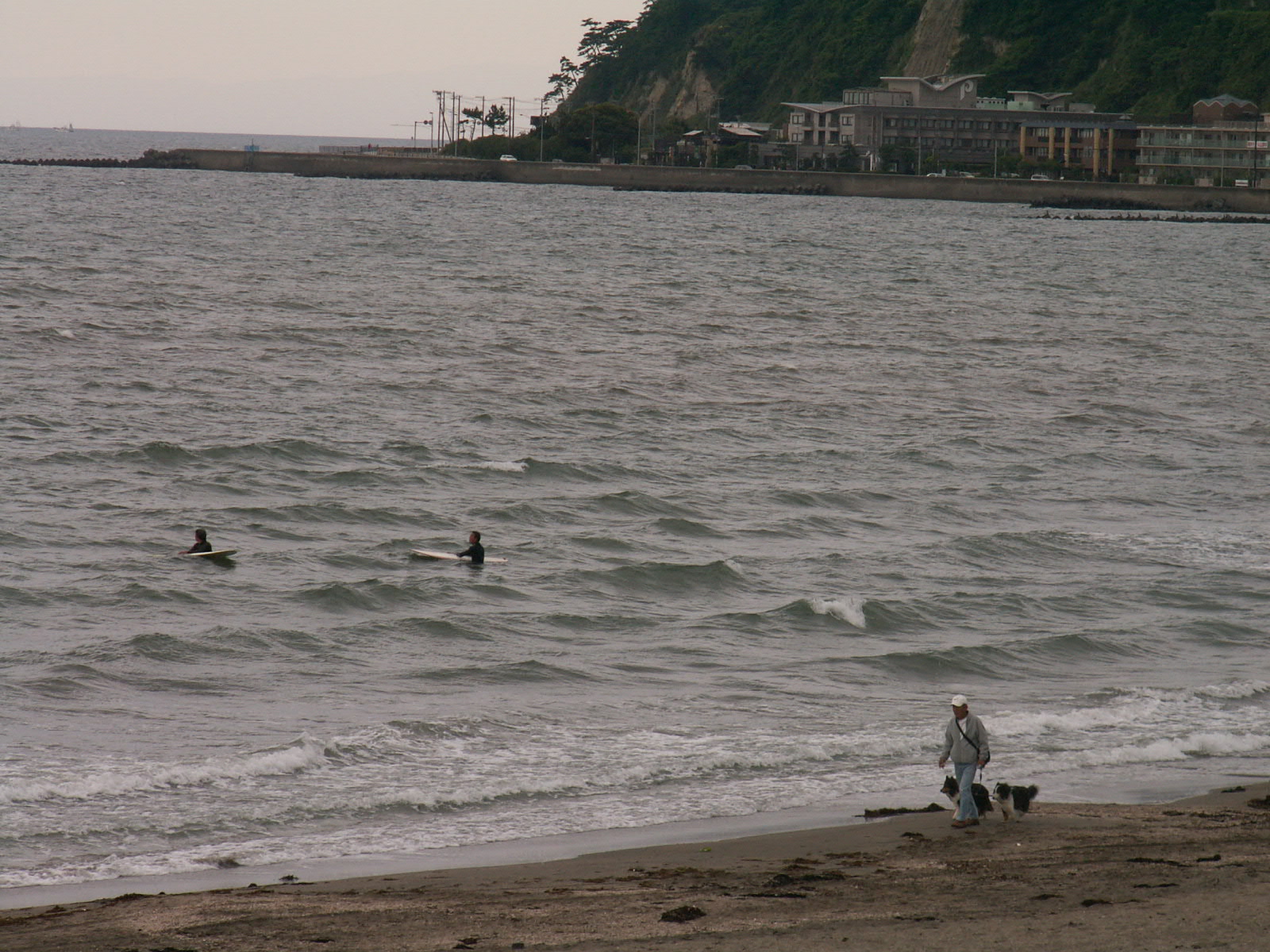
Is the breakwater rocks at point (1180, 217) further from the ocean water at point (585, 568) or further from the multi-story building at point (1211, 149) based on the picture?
the ocean water at point (585, 568)

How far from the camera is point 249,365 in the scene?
1720 inches

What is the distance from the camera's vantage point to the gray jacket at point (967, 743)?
12.9 meters

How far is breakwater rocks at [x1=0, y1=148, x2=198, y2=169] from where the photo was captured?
7392 inches

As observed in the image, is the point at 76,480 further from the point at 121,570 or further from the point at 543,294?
the point at 543,294

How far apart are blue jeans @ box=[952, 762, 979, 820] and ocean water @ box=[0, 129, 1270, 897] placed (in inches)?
48.5

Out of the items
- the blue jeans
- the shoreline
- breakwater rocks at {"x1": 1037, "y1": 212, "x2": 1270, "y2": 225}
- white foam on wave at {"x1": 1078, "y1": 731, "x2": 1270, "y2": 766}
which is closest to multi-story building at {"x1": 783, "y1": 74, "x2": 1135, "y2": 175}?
breakwater rocks at {"x1": 1037, "y1": 212, "x2": 1270, "y2": 225}

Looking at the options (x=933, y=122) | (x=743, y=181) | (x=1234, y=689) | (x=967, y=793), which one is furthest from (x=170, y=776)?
(x=933, y=122)

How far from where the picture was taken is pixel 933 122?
563 feet

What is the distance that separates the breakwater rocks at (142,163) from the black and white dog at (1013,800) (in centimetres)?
19315

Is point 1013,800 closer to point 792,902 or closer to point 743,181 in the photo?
point 792,902

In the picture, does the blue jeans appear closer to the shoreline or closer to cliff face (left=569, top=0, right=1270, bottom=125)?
the shoreline

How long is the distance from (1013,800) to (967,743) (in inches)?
27.5

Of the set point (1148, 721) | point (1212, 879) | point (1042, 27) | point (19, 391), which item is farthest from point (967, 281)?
point (1042, 27)

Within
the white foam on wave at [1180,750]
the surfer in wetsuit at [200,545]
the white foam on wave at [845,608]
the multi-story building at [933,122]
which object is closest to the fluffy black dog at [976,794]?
the white foam on wave at [1180,750]
